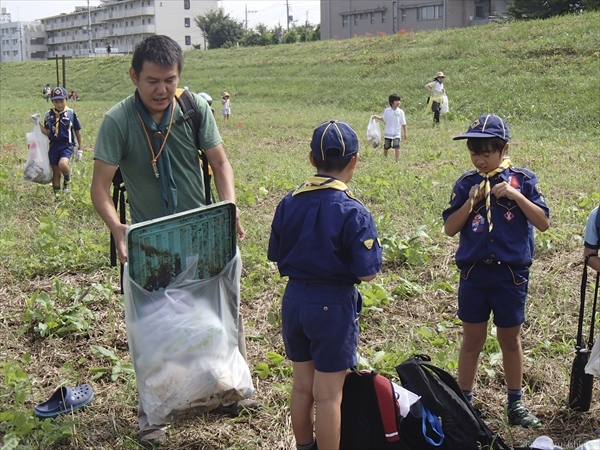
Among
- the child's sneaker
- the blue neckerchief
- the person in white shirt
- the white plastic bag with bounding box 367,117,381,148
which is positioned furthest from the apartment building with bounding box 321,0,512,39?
the blue neckerchief

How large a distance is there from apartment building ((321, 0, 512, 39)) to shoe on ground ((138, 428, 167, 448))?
46571 millimetres

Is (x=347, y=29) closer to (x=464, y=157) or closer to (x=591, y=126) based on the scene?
(x=591, y=126)

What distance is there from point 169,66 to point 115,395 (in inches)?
72.4

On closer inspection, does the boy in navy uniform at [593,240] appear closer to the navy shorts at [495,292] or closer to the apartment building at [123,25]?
Answer: the navy shorts at [495,292]

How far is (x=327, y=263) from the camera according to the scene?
8.90ft

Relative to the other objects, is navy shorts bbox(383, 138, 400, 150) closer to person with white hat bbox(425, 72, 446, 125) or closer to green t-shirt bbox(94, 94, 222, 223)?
person with white hat bbox(425, 72, 446, 125)

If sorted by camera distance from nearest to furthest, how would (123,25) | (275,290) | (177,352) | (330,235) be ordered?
(330,235), (177,352), (275,290), (123,25)

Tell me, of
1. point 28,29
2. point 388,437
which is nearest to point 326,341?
point 388,437

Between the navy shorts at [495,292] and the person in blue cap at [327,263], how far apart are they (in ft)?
2.50

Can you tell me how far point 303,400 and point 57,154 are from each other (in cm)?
738

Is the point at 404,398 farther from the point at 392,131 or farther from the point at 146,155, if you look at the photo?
the point at 392,131

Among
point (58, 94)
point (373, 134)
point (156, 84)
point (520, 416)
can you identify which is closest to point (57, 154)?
point (58, 94)

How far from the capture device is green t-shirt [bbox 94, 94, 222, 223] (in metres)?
3.30

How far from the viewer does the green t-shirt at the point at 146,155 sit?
3301mm
